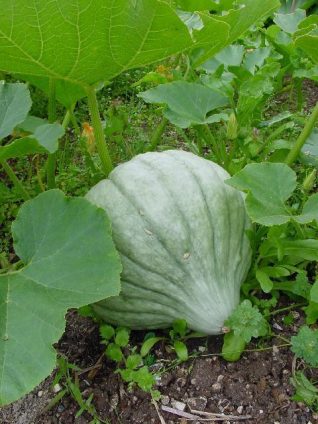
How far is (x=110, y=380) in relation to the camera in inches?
54.4

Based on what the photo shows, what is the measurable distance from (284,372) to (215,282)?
25cm

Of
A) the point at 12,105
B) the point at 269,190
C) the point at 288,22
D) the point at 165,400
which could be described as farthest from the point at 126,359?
the point at 288,22

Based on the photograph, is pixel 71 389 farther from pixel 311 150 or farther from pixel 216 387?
pixel 311 150

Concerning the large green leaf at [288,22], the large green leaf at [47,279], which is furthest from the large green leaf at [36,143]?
the large green leaf at [288,22]

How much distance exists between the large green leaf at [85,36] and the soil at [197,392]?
2.16 ft

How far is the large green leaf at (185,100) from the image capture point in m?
1.54

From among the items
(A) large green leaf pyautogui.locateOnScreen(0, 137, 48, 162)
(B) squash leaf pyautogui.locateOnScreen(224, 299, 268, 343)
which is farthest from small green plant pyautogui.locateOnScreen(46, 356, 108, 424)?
(A) large green leaf pyautogui.locateOnScreen(0, 137, 48, 162)

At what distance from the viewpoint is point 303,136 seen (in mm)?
1515

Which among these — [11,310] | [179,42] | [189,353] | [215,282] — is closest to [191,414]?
[189,353]

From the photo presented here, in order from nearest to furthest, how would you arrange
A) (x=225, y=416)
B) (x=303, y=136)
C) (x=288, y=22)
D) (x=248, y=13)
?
(x=225, y=416)
(x=248, y=13)
(x=303, y=136)
(x=288, y=22)

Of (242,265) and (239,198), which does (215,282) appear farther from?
(239,198)

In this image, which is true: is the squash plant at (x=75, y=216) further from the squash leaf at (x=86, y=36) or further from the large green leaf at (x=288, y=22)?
the large green leaf at (x=288, y=22)

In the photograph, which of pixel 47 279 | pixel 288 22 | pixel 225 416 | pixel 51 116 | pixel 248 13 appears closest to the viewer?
pixel 47 279

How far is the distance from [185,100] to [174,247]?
0.45 metres
